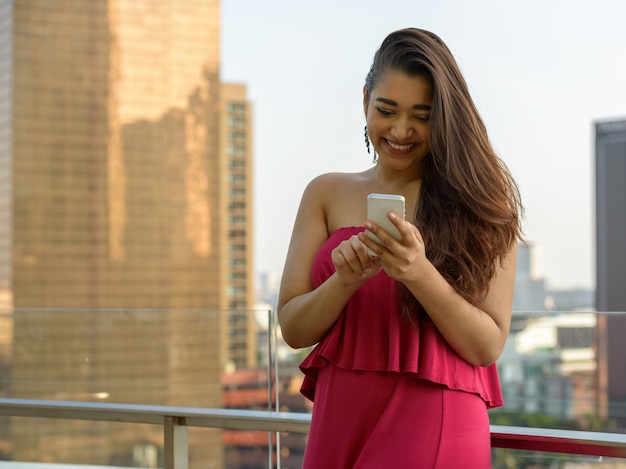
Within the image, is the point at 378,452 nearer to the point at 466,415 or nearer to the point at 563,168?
the point at 466,415

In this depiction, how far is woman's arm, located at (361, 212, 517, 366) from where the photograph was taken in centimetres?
96

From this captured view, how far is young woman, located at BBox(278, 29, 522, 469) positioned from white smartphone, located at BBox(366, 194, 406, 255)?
0.08m

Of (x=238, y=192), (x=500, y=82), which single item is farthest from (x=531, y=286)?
(x=238, y=192)

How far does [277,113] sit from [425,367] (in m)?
58.0

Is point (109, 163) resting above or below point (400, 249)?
above

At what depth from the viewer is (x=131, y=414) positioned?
2123mm

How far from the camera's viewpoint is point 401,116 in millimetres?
1088

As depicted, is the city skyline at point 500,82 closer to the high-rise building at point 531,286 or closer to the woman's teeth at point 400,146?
the high-rise building at point 531,286

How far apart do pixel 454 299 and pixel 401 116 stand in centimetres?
25

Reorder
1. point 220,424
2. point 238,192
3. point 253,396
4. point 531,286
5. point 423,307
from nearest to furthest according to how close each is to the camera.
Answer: point 423,307 < point 220,424 < point 253,396 < point 531,286 < point 238,192

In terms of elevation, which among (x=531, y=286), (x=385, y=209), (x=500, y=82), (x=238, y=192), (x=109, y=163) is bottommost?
(x=531, y=286)

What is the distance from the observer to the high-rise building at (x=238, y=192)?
5936 centimetres

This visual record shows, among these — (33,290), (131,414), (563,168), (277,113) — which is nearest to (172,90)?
(277,113)

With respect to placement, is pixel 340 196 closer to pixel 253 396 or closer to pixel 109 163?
pixel 253 396
